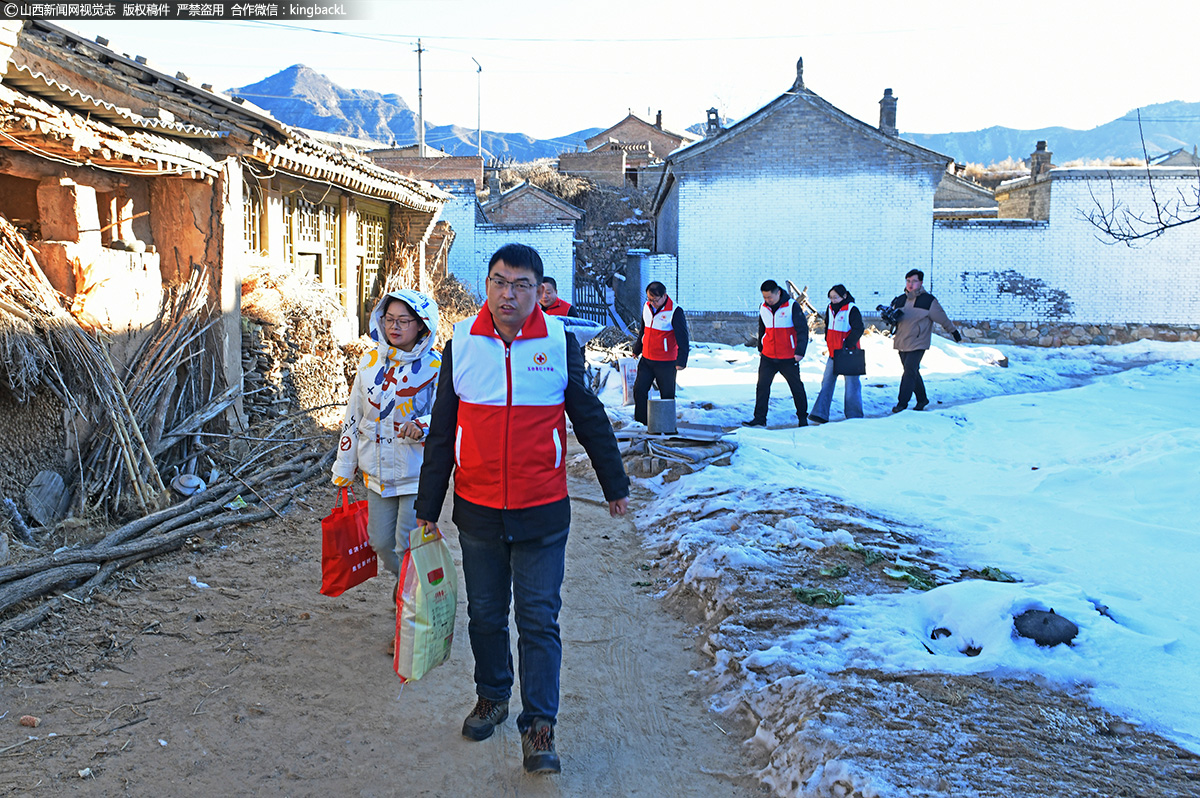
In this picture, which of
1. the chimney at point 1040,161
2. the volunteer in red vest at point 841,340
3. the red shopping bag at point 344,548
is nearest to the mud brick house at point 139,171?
the red shopping bag at point 344,548

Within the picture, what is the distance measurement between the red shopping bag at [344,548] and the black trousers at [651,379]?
573 centimetres

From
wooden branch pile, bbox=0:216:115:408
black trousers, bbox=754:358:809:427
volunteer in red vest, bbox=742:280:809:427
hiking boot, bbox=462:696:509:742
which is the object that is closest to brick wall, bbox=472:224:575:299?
black trousers, bbox=754:358:809:427

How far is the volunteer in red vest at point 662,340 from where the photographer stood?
31.3 feet

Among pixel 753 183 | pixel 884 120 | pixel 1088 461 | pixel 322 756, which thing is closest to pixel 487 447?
pixel 322 756

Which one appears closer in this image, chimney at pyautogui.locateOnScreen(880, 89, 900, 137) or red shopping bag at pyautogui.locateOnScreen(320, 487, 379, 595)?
red shopping bag at pyautogui.locateOnScreen(320, 487, 379, 595)

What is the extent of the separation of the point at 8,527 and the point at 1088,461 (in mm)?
8320

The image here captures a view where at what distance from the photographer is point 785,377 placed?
1038 cm

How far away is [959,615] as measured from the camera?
422 cm

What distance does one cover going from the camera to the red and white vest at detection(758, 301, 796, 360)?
9.97m

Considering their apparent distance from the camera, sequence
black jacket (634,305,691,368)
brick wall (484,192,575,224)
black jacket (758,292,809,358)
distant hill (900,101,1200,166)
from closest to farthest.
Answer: black jacket (634,305,691,368), black jacket (758,292,809,358), brick wall (484,192,575,224), distant hill (900,101,1200,166)

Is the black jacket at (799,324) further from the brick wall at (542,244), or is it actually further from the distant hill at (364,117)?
the distant hill at (364,117)

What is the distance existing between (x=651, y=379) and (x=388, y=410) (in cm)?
596

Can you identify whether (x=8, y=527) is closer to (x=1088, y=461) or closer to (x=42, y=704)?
(x=42, y=704)

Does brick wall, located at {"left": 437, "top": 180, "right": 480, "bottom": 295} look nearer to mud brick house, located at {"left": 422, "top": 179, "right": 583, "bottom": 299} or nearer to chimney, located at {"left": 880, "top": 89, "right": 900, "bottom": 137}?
mud brick house, located at {"left": 422, "top": 179, "right": 583, "bottom": 299}
